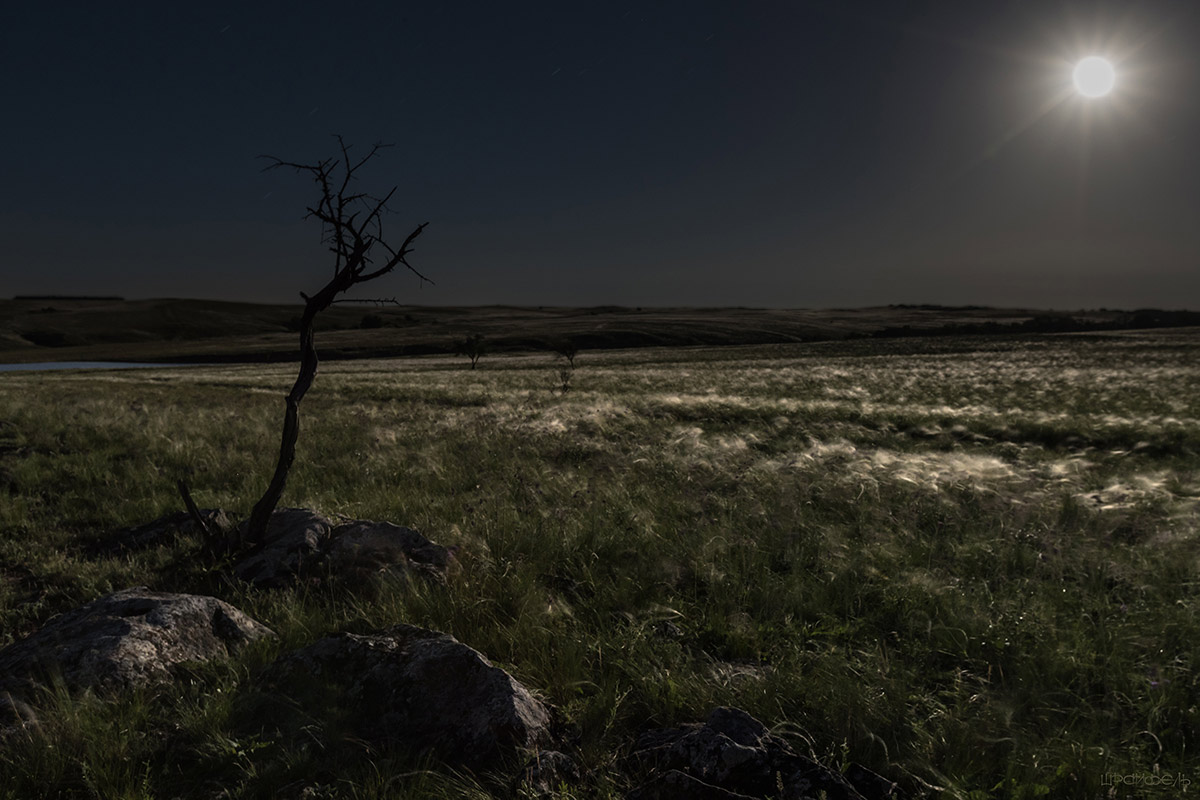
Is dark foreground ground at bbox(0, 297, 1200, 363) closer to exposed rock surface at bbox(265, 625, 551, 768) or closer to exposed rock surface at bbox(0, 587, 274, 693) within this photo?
exposed rock surface at bbox(0, 587, 274, 693)

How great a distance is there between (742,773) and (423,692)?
1.61 metres

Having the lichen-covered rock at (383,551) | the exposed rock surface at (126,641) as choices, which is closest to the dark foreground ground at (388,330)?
the lichen-covered rock at (383,551)

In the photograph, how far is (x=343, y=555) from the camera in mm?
4977

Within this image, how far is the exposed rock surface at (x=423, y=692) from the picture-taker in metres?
2.65

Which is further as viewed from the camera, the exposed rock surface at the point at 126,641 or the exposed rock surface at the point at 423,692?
the exposed rock surface at the point at 126,641

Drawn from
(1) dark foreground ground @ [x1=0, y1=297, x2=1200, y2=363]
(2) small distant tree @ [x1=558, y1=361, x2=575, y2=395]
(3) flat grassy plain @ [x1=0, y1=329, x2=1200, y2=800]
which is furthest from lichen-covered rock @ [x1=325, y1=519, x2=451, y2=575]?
(1) dark foreground ground @ [x1=0, y1=297, x2=1200, y2=363]

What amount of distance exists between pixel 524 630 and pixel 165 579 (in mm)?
3605

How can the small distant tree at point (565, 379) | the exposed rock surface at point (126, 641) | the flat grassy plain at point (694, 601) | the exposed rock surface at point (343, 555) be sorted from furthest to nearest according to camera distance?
the small distant tree at point (565, 379) < the exposed rock surface at point (343, 555) < the exposed rock surface at point (126, 641) < the flat grassy plain at point (694, 601)

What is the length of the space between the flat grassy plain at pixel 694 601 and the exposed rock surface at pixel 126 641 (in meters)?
0.19

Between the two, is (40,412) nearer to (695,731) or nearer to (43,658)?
(43,658)

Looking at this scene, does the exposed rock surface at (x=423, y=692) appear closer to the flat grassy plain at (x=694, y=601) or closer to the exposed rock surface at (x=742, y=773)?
the flat grassy plain at (x=694, y=601)

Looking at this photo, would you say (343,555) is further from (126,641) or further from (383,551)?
(126,641)

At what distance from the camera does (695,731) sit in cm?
248

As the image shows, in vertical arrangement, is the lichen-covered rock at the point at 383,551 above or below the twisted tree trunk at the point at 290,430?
below
